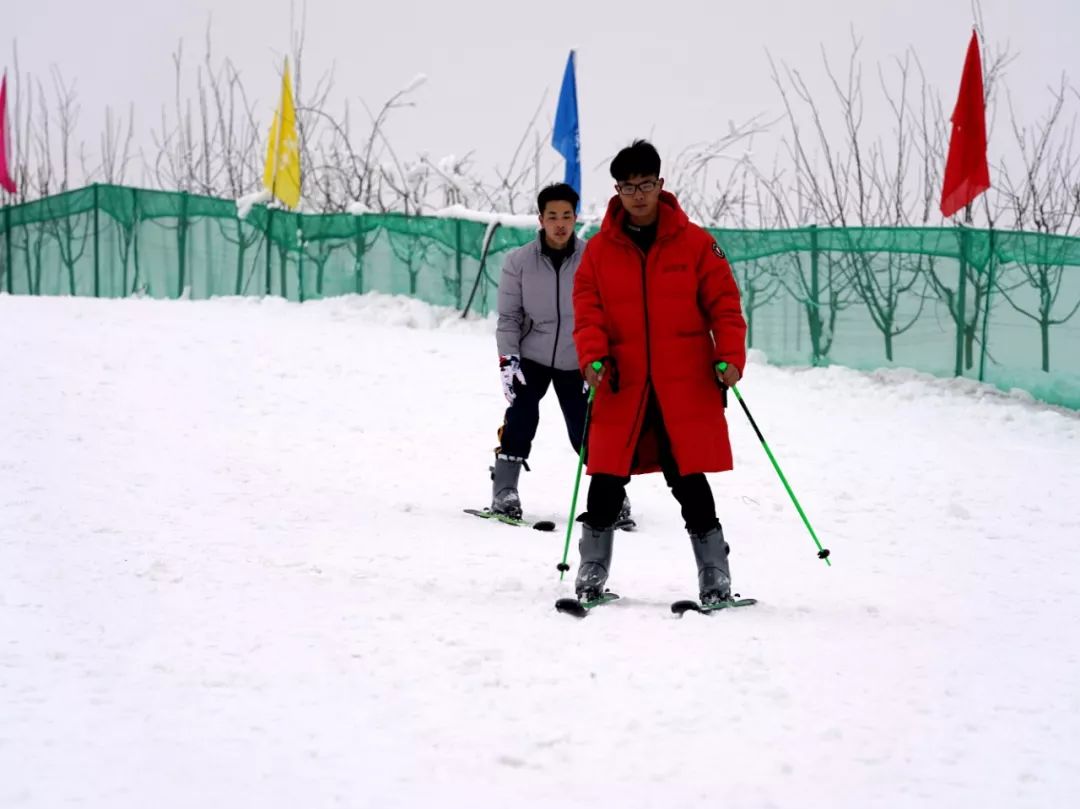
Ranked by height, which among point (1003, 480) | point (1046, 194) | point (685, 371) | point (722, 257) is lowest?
point (1003, 480)

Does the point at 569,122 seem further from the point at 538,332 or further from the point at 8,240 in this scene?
the point at 8,240

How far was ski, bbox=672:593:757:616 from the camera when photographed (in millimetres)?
4625

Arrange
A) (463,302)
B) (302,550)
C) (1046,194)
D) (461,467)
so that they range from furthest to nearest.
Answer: (1046,194)
(463,302)
(461,467)
(302,550)

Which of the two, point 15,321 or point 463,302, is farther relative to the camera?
point 463,302

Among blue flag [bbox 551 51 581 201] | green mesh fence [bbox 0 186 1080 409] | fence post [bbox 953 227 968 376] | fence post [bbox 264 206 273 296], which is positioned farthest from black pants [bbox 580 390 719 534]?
fence post [bbox 264 206 273 296]

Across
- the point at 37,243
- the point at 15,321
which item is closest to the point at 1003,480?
the point at 15,321

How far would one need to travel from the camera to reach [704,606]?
468 centimetres

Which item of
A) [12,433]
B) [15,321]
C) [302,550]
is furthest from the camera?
[15,321]

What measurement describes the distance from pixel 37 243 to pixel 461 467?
17.2 metres

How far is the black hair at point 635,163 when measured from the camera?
4566 mm

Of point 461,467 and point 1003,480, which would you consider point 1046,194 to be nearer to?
point 1003,480

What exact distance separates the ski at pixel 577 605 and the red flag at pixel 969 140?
11409 millimetres

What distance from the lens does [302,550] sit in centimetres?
577

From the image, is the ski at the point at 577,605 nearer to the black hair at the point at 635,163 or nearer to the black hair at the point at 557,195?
the black hair at the point at 635,163
